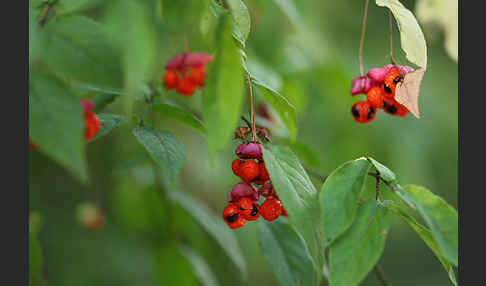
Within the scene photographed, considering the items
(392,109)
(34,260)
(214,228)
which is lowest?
(214,228)

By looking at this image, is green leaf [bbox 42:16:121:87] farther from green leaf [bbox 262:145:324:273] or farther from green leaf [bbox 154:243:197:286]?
green leaf [bbox 154:243:197:286]

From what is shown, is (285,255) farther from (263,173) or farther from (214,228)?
(214,228)

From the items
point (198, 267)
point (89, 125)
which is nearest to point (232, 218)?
point (89, 125)

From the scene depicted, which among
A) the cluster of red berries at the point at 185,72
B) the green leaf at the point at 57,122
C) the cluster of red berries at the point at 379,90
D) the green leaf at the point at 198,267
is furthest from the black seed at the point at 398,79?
the green leaf at the point at 198,267

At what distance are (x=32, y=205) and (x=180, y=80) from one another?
1.14m

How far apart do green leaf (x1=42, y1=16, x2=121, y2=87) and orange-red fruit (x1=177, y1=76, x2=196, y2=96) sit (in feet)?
2.19

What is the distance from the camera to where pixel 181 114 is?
112 cm

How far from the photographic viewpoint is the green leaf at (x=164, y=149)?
38.2 inches

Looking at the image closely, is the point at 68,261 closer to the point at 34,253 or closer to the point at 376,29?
the point at 34,253

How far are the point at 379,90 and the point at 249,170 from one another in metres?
0.37

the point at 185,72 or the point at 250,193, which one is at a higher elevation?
the point at 185,72

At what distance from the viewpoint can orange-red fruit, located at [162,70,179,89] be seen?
4.84 ft

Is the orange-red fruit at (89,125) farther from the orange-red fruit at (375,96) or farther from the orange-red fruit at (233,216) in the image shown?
the orange-red fruit at (375,96)

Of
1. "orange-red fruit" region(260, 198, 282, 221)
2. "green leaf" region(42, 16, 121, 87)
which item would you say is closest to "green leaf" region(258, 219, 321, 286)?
"orange-red fruit" region(260, 198, 282, 221)
